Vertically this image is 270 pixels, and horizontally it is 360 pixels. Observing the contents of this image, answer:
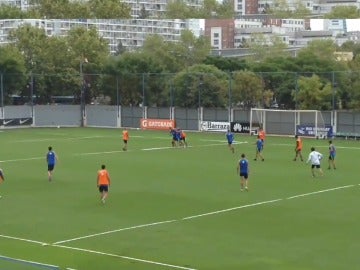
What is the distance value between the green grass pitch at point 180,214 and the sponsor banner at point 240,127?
19.4 metres

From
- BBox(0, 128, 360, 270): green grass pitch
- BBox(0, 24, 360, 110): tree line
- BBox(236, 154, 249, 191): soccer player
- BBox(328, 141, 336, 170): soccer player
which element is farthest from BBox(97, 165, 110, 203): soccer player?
BBox(0, 24, 360, 110): tree line

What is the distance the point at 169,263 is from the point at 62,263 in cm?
291

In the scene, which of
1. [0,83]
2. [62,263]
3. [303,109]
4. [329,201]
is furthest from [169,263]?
[0,83]

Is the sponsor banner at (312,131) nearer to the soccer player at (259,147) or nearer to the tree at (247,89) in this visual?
the tree at (247,89)

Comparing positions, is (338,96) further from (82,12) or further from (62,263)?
(82,12)

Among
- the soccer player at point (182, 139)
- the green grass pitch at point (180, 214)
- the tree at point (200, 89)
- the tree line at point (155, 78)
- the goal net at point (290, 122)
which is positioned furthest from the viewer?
the tree at point (200, 89)

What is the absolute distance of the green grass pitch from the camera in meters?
23.3

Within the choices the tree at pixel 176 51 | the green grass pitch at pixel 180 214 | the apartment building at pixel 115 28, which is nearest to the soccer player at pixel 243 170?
the green grass pitch at pixel 180 214

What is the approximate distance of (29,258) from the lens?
2320 centimetres

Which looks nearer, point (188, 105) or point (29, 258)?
point (29, 258)

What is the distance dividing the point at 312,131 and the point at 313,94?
7546 mm

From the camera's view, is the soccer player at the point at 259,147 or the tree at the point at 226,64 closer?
the soccer player at the point at 259,147

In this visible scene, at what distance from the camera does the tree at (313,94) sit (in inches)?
2982

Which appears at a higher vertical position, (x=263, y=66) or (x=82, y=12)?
(x=82, y=12)
